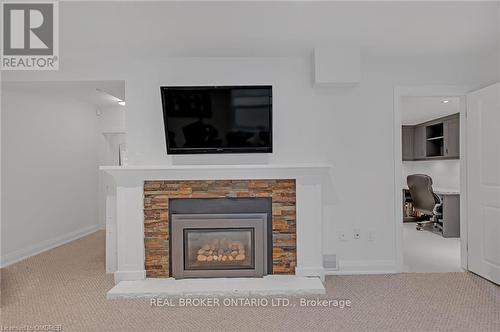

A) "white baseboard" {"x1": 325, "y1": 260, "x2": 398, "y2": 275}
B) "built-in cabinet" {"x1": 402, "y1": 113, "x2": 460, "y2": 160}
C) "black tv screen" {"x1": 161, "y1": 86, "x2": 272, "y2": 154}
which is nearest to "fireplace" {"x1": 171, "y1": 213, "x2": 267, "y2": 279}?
"black tv screen" {"x1": 161, "y1": 86, "x2": 272, "y2": 154}

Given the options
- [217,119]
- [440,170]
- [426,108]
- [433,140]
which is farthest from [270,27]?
[440,170]

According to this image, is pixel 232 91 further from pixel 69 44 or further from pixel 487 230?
pixel 487 230

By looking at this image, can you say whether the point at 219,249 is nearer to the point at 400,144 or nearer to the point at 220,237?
the point at 220,237

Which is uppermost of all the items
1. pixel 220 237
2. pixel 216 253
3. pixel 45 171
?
pixel 45 171

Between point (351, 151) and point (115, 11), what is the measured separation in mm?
2478

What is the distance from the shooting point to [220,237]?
3.33 m

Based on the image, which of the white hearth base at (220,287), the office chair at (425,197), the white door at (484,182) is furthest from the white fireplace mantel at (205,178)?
the office chair at (425,197)

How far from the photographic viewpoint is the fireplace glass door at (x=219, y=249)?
10.7 feet

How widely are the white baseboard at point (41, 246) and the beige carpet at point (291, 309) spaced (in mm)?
522

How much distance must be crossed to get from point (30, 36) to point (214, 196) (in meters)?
2.08

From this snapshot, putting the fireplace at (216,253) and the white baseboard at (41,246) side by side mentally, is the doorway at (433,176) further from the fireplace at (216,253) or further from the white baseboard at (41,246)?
the white baseboard at (41,246)

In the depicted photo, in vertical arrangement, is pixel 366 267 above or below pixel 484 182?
below

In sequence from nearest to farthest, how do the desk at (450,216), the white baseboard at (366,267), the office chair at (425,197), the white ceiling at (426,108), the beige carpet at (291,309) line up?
1. the beige carpet at (291,309)
2. the white baseboard at (366,267)
3. the white ceiling at (426,108)
4. the desk at (450,216)
5. the office chair at (425,197)

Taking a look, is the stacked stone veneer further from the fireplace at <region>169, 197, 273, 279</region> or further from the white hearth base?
the white hearth base
